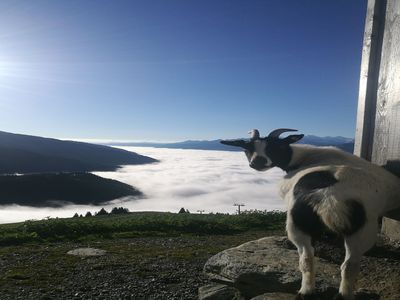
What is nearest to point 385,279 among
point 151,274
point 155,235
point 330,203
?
point 330,203

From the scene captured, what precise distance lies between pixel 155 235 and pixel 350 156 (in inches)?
654

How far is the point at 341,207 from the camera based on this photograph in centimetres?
464

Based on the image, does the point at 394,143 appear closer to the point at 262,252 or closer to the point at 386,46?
the point at 386,46

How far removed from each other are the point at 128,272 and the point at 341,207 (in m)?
8.50

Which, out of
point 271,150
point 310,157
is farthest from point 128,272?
point 310,157

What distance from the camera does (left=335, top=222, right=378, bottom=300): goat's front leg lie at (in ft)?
15.3

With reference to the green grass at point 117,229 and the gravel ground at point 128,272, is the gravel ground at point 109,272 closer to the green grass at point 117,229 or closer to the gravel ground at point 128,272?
the gravel ground at point 128,272

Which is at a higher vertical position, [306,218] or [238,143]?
[238,143]

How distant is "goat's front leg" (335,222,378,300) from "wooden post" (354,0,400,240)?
2.00 meters

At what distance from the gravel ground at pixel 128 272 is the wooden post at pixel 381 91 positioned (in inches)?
40.8

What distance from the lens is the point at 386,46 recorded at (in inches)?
295

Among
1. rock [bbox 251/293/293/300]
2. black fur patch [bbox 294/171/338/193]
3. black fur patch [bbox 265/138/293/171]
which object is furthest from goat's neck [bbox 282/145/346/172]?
rock [bbox 251/293/293/300]

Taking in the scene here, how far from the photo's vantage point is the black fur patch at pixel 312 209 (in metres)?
4.63

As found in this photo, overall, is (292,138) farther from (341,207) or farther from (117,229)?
(117,229)
